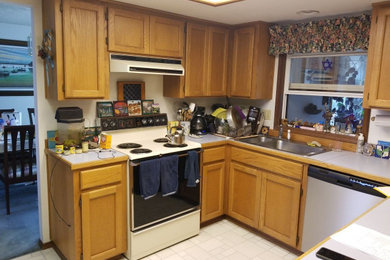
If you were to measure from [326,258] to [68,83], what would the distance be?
2113mm

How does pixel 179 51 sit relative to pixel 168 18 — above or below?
below

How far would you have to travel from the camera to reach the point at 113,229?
246cm

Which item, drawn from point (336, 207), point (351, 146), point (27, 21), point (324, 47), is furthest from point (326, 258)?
point (27, 21)

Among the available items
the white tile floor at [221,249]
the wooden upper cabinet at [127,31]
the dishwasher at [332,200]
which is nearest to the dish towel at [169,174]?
the white tile floor at [221,249]

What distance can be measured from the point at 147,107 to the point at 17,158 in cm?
167

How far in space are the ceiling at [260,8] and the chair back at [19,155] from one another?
1955 mm

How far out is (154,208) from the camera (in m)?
A: 2.60

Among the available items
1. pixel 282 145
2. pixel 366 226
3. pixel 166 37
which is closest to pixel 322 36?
pixel 282 145

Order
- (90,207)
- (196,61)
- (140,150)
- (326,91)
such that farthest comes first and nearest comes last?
(196,61) < (326,91) < (140,150) < (90,207)

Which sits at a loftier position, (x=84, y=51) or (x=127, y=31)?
(x=127, y=31)

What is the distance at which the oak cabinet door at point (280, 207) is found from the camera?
266cm

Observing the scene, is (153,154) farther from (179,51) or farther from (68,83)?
(179,51)

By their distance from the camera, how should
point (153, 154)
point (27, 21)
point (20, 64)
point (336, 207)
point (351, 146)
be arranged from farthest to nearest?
point (20, 64) → point (27, 21) → point (351, 146) → point (153, 154) → point (336, 207)

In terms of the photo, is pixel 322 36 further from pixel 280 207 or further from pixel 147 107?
pixel 147 107
